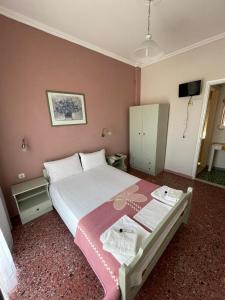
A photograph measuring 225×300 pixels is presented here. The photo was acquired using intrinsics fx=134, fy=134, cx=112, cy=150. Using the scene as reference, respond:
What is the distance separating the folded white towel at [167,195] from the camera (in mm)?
1627

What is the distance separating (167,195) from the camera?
1699 millimetres

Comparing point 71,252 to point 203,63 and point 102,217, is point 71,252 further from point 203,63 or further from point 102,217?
point 203,63

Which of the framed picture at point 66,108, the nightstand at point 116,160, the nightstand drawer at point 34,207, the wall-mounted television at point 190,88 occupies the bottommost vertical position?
the nightstand drawer at point 34,207

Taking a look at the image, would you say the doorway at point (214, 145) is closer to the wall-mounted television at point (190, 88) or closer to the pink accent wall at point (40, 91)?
the wall-mounted television at point (190, 88)

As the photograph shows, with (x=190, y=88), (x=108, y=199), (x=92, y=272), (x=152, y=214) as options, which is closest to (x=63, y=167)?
(x=108, y=199)

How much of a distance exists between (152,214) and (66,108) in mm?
2227

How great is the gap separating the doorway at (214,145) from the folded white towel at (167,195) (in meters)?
1.78

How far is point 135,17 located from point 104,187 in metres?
Result: 2.51

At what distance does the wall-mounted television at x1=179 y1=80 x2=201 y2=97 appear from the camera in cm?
272

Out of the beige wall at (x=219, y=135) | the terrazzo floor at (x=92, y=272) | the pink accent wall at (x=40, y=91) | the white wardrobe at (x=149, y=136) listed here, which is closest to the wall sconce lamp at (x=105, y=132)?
the pink accent wall at (x=40, y=91)

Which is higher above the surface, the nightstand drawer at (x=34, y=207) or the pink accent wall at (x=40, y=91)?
the pink accent wall at (x=40, y=91)

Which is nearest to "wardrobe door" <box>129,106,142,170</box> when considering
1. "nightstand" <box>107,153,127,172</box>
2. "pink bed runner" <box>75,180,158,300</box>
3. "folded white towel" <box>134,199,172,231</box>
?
"nightstand" <box>107,153,127,172</box>

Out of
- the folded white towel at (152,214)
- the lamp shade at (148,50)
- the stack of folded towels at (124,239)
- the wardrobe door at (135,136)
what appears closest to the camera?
the stack of folded towels at (124,239)

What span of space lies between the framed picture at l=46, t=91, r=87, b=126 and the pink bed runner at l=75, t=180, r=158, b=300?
166 centimetres
